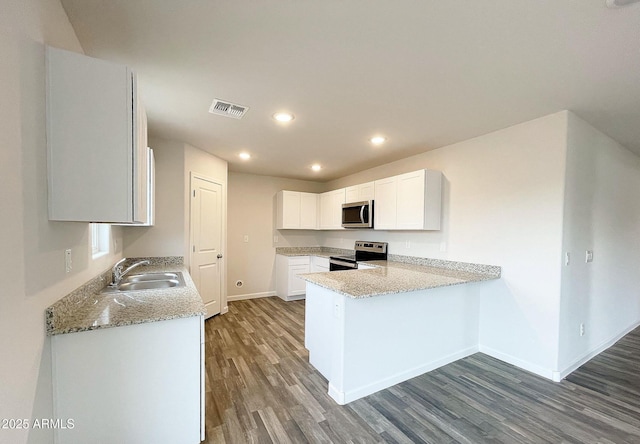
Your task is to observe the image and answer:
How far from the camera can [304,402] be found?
215 cm

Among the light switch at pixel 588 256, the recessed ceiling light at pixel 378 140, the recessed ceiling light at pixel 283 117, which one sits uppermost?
the recessed ceiling light at pixel 283 117

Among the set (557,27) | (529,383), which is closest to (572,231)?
(529,383)

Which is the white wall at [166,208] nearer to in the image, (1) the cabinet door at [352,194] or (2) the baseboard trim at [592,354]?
(1) the cabinet door at [352,194]

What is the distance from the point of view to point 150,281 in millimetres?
2602

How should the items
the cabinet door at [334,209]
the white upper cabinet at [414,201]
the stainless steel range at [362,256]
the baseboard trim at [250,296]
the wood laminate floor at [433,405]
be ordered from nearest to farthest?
the wood laminate floor at [433,405], the white upper cabinet at [414,201], the stainless steel range at [362,256], the cabinet door at [334,209], the baseboard trim at [250,296]

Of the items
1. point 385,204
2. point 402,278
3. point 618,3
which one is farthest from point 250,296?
point 618,3

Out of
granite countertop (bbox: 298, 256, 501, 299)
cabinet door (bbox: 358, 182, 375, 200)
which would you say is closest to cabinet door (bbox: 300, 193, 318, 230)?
cabinet door (bbox: 358, 182, 375, 200)

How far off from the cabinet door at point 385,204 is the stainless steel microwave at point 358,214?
9 centimetres

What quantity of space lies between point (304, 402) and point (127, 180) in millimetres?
2017

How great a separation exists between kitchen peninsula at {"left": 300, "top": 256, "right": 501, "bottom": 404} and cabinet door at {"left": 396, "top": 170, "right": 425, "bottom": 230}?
2.32 feet

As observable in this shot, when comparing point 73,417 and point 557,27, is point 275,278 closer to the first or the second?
point 73,417

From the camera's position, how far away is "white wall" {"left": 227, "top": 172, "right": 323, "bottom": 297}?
5176mm

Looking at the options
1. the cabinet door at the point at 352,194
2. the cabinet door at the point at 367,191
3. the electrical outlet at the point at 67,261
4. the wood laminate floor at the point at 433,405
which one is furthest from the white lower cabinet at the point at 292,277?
the electrical outlet at the point at 67,261

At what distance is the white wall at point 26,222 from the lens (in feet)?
3.14
